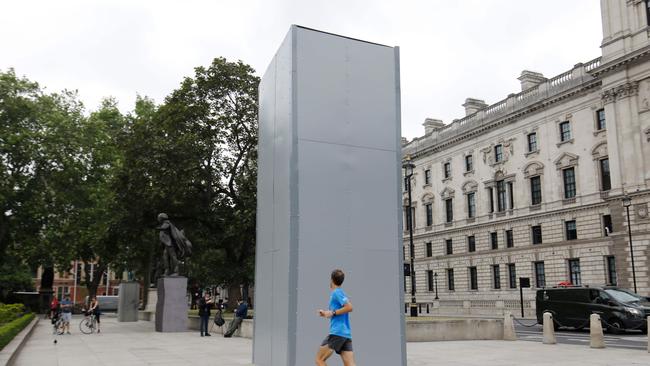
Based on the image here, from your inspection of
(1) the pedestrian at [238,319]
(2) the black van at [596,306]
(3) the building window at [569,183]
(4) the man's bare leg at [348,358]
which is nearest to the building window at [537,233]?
(3) the building window at [569,183]

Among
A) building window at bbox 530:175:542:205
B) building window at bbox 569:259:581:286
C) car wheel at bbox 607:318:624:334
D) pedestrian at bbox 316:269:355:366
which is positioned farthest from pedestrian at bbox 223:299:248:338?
building window at bbox 530:175:542:205

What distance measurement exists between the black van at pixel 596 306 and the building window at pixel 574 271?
19122mm

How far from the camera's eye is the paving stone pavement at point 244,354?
42.0ft

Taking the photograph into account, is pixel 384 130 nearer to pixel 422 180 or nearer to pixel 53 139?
pixel 53 139

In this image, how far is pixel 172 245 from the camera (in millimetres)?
25219

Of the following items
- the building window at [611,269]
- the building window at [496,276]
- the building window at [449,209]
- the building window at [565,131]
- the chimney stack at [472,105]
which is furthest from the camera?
the chimney stack at [472,105]

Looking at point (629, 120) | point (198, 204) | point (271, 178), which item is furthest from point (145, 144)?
point (629, 120)

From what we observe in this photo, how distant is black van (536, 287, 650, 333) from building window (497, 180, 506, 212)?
1020 inches

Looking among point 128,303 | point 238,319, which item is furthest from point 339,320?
point 128,303

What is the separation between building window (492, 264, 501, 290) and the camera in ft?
173

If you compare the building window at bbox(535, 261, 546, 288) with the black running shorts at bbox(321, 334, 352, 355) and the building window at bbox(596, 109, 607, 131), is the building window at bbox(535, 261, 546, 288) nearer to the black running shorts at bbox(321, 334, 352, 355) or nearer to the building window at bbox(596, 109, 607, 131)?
the building window at bbox(596, 109, 607, 131)

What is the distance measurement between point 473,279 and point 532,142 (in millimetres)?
15185

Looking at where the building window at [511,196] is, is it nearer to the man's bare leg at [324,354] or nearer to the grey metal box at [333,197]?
the grey metal box at [333,197]

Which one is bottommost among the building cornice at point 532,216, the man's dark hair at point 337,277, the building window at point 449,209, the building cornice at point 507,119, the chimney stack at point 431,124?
the man's dark hair at point 337,277
